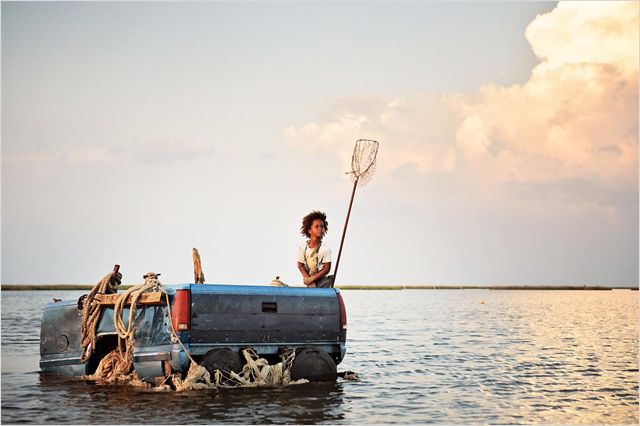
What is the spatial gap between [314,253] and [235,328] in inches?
84.6

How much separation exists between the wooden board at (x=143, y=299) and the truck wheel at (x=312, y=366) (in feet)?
7.31

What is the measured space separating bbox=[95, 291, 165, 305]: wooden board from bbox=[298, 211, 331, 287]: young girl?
257 centimetres

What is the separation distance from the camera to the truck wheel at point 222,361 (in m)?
11.5

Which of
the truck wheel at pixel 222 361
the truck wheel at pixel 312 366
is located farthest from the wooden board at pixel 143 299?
the truck wheel at pixel 312 366

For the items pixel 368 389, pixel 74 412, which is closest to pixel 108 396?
pixel 74 412

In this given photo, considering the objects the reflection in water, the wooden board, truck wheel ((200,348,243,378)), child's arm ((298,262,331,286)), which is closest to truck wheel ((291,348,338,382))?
the reflection in water

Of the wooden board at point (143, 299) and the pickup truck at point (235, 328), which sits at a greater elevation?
the wooden board at point (143, 299)

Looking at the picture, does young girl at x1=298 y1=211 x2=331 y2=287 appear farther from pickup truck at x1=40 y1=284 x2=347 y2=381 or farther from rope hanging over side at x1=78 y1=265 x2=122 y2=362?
rope hanging over side at x1=78 y1=265 x2=122 y2=362

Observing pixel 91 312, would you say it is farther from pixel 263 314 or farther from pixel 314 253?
pixel 314 253

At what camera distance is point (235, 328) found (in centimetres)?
1180

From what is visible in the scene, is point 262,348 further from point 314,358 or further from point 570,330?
point 570,330

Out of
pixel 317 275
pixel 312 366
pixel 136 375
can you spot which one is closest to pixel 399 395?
pixel 312 366

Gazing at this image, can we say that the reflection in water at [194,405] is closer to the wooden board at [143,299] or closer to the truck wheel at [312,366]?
the truck wheel at [312,366]

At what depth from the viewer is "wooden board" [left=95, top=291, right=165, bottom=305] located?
1170 cm
